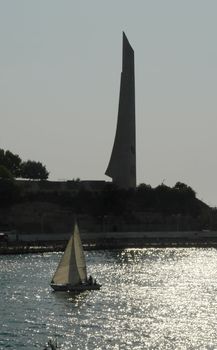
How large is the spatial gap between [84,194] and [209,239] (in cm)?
1788

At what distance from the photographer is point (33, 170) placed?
560ft

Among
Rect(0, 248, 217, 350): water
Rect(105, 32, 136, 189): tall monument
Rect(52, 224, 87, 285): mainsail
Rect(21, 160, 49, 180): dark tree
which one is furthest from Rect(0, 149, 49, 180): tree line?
Rect(52, 224, 87, 285): mainsail

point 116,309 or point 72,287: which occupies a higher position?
point 72,287

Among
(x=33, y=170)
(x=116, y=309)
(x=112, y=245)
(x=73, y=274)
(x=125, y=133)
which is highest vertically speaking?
(x=125, y=133)

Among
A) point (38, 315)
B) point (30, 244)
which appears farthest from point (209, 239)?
point (38, 315)

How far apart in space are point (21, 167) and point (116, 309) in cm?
11009

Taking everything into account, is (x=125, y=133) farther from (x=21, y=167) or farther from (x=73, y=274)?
(x=73, y=274)

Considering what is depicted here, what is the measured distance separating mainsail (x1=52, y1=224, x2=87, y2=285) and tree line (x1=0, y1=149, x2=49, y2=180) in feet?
299

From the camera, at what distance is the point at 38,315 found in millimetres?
57719

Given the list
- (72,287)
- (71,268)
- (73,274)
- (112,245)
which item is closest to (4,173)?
(112,245)

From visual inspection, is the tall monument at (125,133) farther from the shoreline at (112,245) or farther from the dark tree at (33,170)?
the dark tree at (33,170)

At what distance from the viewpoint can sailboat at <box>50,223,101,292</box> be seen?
2852 inches

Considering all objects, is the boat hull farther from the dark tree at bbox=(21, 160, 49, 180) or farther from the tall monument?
the dark tree at bbox=(21, 160, 49, 180)

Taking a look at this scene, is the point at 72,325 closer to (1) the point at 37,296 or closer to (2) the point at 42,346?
(2) the point at 42,346
